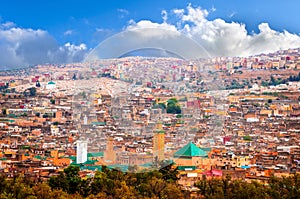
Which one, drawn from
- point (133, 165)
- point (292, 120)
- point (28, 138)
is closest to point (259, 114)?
point (292, 120)

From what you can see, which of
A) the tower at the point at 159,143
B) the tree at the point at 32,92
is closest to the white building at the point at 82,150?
the tower at the point at 159,143

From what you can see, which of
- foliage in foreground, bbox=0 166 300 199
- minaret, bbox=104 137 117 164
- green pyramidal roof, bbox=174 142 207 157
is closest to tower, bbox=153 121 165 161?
green pyramidal roof, bbox=174 142 207 157

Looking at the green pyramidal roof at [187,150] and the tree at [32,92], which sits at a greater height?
the tree at [32,92]

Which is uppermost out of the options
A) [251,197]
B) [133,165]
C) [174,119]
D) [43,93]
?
[43,93]

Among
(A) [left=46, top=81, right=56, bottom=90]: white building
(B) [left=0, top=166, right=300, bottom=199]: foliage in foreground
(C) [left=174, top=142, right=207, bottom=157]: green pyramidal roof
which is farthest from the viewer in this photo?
(A) [left=46, top=81, right=56, bottom=90]: white building

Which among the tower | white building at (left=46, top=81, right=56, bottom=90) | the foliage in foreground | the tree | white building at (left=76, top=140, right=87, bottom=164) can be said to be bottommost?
the foliage in foreground

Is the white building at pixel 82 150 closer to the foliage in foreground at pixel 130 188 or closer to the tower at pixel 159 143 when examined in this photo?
the foliage in foreground at pixel 130 188

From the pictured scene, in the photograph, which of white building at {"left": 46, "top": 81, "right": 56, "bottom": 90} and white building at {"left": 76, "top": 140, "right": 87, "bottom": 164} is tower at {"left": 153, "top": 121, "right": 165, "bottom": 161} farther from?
white building at {"left": 46, "top": 81, "right": 56, "bottom": 90}

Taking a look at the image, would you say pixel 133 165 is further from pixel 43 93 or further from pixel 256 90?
pixel 256 90
